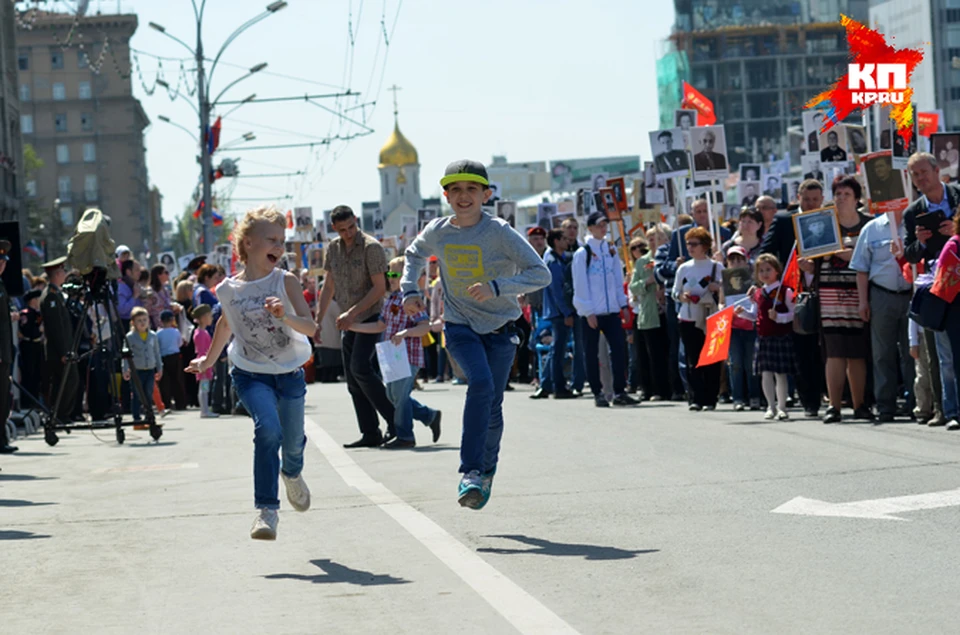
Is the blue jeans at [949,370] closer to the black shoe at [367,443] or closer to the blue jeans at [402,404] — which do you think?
the blue jeans at [402,404]

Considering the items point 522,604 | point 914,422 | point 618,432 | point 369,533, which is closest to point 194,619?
point 522,604

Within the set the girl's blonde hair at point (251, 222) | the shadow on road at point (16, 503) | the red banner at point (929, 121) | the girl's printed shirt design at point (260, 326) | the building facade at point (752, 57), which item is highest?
the building facade at point (752, 57)

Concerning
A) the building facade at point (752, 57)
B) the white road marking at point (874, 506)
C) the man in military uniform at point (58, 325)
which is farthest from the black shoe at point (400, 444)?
the building facade at point (752, 57)

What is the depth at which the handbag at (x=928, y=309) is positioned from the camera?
13695mm

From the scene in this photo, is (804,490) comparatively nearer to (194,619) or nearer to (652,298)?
(194,619)

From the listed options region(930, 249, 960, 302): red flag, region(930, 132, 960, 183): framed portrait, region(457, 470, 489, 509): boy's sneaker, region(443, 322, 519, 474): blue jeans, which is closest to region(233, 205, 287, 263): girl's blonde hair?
region(443, 322, 519, 474): blue jeans

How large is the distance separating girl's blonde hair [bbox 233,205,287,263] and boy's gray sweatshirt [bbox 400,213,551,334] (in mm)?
848

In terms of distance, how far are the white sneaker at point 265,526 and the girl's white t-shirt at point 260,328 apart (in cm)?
69

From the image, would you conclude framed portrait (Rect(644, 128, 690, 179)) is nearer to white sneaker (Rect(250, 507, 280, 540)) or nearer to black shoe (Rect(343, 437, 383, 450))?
black shoe (Rect(343, 437, 383, 450))

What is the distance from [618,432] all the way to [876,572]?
25.6ft

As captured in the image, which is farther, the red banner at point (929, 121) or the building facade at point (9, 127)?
the building facade at point (9, 127)

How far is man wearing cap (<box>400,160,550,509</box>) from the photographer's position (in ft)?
29.7

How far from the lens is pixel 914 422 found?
579 inches

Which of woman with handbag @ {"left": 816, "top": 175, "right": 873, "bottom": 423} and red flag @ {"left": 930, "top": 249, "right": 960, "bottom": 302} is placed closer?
red flag @ {"left": 930, "top": 249, "right": 960, "bottom": 302}
